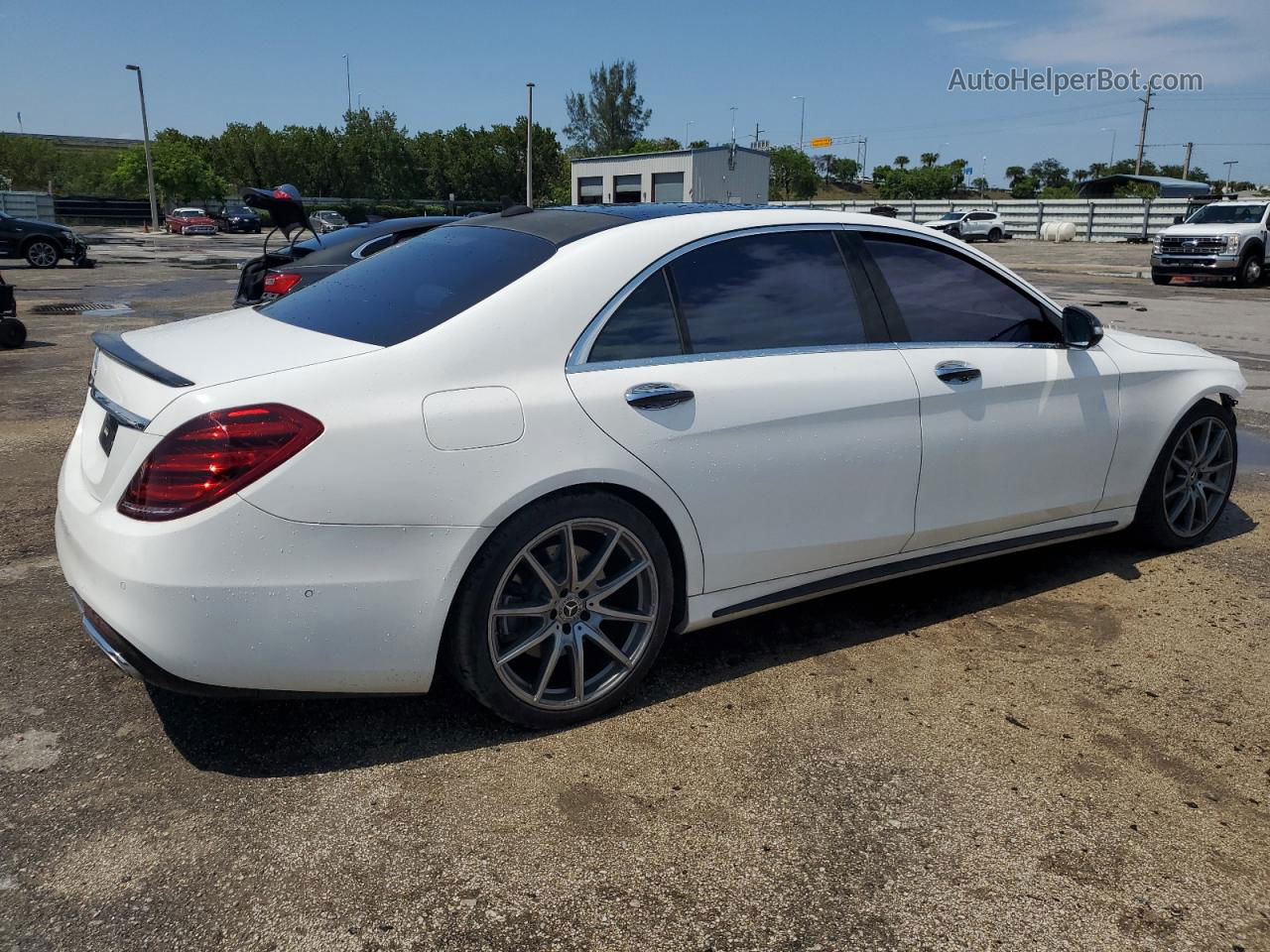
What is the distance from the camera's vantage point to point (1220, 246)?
73.2 feet

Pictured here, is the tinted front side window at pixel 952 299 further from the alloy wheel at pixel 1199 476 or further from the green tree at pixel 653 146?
the green tree at pixel 653 146

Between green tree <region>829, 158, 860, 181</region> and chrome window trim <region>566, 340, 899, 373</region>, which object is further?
green tree <region>829, 158, 860, 181</region>

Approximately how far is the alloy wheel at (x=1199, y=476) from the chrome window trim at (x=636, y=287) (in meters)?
2.07

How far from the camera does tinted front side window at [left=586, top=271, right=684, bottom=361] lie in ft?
10.4

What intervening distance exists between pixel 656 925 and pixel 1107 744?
1.63m

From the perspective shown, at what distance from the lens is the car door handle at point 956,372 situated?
3.79 metres

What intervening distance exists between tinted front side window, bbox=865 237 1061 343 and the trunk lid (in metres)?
2.02

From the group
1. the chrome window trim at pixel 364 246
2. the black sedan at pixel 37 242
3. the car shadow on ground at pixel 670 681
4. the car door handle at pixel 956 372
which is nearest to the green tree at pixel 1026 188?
the black sedan at pixel 37 242

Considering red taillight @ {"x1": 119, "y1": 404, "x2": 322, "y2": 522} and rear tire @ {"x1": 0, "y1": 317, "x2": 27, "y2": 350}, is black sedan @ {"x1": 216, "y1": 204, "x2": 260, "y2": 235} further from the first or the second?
red taillight @ {"x1": 119, "y1": 404, "x2": 322, "y2": 522}

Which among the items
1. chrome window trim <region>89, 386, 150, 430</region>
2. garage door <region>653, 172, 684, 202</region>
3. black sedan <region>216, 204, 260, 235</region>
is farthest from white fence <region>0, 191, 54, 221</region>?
chrome window trim <region>89, 386, 150, 430</region>

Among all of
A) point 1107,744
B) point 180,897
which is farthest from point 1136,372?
point 180,897

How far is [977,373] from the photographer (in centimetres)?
387

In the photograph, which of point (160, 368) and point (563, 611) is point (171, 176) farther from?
point (563, 611)

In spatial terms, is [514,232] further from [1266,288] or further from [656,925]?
[1266,288]
